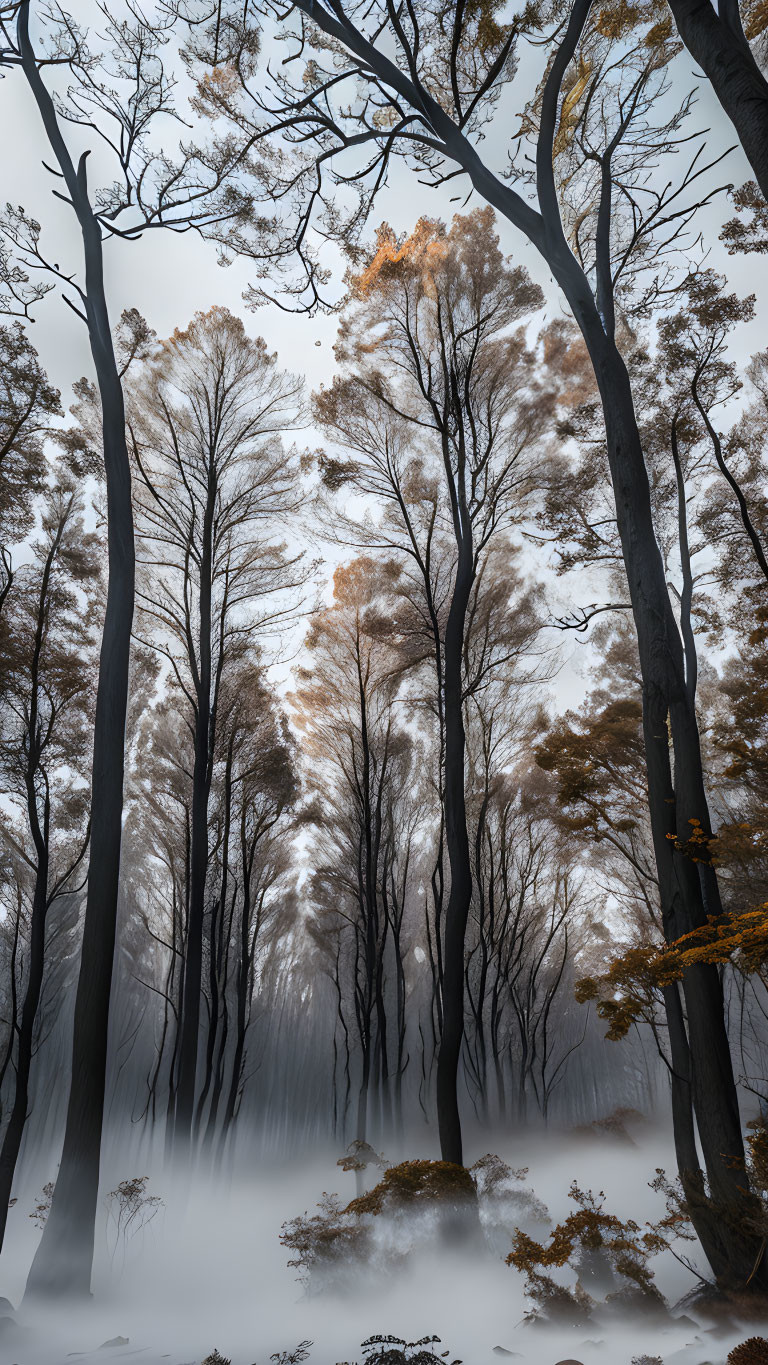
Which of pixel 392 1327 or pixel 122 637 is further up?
pixel 122 637

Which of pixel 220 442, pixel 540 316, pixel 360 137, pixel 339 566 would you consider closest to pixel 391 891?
pixel 339 566

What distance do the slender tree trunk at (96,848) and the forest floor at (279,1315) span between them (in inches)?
13.5

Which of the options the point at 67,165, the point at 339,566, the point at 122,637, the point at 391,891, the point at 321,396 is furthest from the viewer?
the point at 391,891

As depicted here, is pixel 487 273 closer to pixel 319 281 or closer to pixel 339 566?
pixel 319 281

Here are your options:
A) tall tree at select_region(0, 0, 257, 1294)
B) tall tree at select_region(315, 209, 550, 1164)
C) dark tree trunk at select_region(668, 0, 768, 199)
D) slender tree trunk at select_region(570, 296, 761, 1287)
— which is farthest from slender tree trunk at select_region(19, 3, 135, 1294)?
dark tree trunk at select_region(668, 0, 768, 199)

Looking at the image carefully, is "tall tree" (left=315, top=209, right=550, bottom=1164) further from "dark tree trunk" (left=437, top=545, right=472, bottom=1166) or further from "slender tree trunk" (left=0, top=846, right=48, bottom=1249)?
"slender tree trunk" (left=0, top=846, right=48, bottom=1249)

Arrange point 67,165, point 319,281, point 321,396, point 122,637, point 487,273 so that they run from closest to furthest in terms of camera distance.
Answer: point 122,637
point 67,165
point 319,281
point 487,273
point 321,396

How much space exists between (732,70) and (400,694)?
7.69 meters

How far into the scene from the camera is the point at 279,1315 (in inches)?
149

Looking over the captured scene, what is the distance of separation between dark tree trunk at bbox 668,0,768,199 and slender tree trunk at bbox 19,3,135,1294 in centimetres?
408

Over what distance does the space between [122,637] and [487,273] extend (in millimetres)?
5473

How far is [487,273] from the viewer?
291 inches

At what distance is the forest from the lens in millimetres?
3818

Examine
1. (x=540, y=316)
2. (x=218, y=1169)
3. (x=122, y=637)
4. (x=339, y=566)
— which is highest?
(x=540, y=316)
